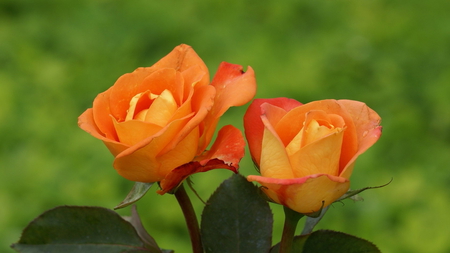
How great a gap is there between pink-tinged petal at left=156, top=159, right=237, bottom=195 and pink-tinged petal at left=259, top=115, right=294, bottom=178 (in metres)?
0.02

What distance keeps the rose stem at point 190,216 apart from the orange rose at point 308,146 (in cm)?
6

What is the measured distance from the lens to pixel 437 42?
2.16 meters

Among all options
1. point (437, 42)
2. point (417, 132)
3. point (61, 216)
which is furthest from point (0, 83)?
point (61, 216)

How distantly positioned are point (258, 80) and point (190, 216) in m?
1.55

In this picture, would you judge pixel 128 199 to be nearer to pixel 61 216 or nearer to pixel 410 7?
pixel 61 216

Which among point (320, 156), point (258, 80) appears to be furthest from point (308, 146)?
point (258, 80)

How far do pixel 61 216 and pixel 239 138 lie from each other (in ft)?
0.47

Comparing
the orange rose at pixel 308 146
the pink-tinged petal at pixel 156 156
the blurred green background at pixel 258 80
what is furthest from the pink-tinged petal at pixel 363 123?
the blurred green background at pixel 258 80

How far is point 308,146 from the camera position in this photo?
348 mm

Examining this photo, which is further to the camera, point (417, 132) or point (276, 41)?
point (276, 41)

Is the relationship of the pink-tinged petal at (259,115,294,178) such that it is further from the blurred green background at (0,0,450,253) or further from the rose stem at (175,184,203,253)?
the blurred green background at (0,0,450,253)

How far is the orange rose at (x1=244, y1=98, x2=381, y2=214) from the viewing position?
35 cm

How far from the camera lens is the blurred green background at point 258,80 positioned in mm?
1547

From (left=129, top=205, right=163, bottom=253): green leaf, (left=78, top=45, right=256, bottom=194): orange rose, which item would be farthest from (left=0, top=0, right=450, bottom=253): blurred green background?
(left=78, top=45, right=256, bottom=194): orange rose
